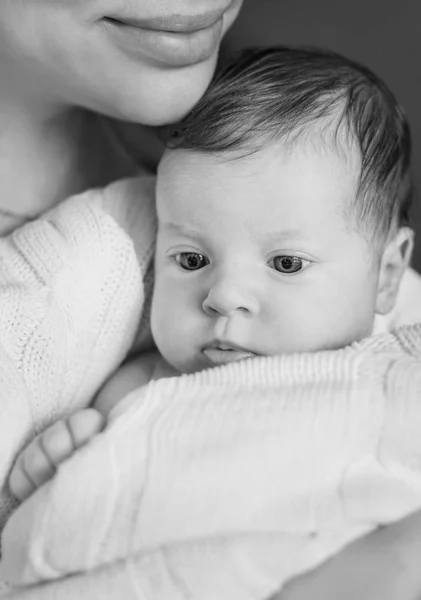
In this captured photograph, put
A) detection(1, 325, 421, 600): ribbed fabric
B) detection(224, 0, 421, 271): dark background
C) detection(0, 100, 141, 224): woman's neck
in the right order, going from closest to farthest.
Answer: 1. detection(1, 325, 421, 600): ribbed fabric
2. detection(0, 100, 141, 224): woman's neck
3. detection(224, 0, 421, 271): dark background

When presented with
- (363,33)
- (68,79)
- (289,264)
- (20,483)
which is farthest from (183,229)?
(363,33)

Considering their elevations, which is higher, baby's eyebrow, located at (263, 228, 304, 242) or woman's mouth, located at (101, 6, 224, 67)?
woman's mouth, located at (101, 6, 224, 67)

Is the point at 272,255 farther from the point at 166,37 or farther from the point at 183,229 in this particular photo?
the point at 166,37

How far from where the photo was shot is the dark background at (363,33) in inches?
66.0

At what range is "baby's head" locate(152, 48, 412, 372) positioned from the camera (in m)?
1.01

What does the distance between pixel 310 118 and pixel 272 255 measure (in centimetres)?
17

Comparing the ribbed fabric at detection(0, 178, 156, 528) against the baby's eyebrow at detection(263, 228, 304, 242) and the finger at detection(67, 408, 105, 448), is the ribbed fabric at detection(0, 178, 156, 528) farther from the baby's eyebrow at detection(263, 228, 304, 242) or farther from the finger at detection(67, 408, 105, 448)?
the baby's eyebrow at detection(263, 228, 304, 242)

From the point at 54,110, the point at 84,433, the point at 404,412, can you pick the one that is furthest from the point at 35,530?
the point at 54,110

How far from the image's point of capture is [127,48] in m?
1.06

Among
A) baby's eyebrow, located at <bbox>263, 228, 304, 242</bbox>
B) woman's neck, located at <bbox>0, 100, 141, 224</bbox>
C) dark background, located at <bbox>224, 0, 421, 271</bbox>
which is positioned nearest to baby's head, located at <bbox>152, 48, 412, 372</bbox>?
baby's eyebrow, located at <bbox>263, 228, 304, 242</bbox>

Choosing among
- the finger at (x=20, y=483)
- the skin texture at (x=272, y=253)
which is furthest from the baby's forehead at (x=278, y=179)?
the finger at (x=20, y=483)

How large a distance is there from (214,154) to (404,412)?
39cm

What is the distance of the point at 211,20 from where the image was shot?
1096 mm

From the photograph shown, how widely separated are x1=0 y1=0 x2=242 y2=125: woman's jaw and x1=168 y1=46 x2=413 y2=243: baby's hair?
0.04 m
